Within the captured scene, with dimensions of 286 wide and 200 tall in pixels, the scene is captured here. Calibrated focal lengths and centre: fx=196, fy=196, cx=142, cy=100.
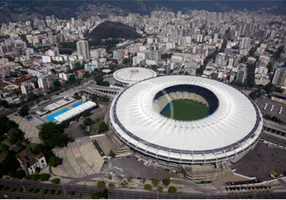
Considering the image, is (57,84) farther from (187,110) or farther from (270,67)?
(270,67)

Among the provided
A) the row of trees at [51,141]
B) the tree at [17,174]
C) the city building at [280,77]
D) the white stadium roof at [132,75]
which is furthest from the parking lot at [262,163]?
the white stadium roof at [132,75]

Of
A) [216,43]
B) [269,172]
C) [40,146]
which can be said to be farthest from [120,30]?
[269,172]

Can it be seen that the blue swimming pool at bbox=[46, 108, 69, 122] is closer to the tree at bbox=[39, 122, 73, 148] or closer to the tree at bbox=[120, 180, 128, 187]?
the tree at bbox=[39, 122, 73, 148]

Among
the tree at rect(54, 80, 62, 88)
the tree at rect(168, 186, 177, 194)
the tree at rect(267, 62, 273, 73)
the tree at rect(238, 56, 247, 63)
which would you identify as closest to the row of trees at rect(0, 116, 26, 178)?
the tree at rect(54, 80, 62, 88)

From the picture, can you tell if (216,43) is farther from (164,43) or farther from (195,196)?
(195,196)

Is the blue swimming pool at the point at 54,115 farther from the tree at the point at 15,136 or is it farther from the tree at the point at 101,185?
the tree at the point at 101,185

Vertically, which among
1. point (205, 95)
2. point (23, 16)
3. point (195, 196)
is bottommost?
point (195, 196)

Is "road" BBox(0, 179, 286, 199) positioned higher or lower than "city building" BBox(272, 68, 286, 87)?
lower
